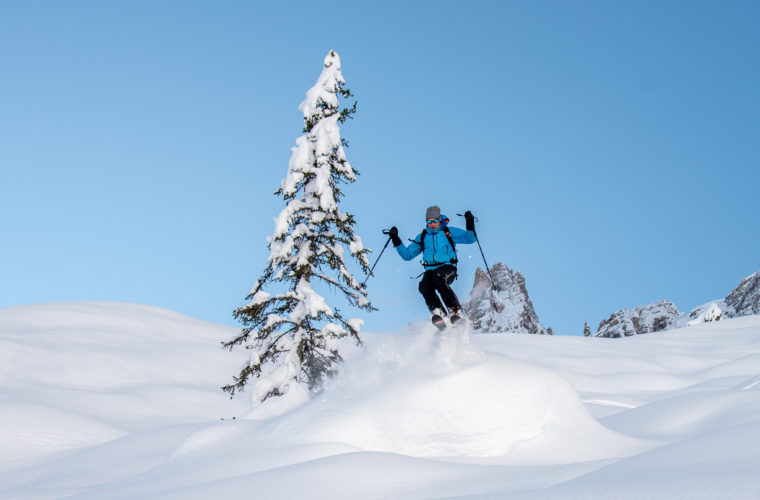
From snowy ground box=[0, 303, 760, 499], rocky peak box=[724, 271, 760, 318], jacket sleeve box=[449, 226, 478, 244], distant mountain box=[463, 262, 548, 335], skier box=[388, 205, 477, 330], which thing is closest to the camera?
snowy ground box=[0, 303, 760, 499]

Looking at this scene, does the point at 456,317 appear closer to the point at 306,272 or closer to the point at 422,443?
the point at 422,443

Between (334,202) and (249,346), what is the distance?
13.9ft

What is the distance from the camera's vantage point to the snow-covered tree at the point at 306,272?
15.1 metres

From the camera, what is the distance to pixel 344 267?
52.1 feet

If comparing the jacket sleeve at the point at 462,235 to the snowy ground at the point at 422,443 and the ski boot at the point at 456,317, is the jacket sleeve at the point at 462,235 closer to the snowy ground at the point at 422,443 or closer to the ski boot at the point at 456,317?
the ski boot at the point at 456,317

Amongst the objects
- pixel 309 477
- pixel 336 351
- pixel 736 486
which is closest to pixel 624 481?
pixel 736 486

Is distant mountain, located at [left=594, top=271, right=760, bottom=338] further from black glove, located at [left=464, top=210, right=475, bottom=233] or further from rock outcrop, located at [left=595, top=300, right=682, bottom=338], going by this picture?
black glove, located at [left=464, top=210, right=475, bottom=233]

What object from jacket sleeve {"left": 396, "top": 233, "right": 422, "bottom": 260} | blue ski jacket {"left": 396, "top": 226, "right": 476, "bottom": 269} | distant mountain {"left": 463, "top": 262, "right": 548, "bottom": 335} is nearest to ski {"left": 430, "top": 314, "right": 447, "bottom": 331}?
blue ski jacket {"left": 396, "top": 226, "right": 476, "bottom": 269}

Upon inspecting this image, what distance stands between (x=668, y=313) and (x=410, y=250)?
3426 inches

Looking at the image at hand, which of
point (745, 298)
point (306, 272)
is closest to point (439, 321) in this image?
point (306, 272)

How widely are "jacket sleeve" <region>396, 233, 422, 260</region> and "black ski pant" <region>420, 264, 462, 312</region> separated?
2.02 ft

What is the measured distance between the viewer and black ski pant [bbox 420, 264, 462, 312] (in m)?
9.61

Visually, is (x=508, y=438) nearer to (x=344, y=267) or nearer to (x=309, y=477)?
(x=309, y=477)

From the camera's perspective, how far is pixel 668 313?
86938 mm
